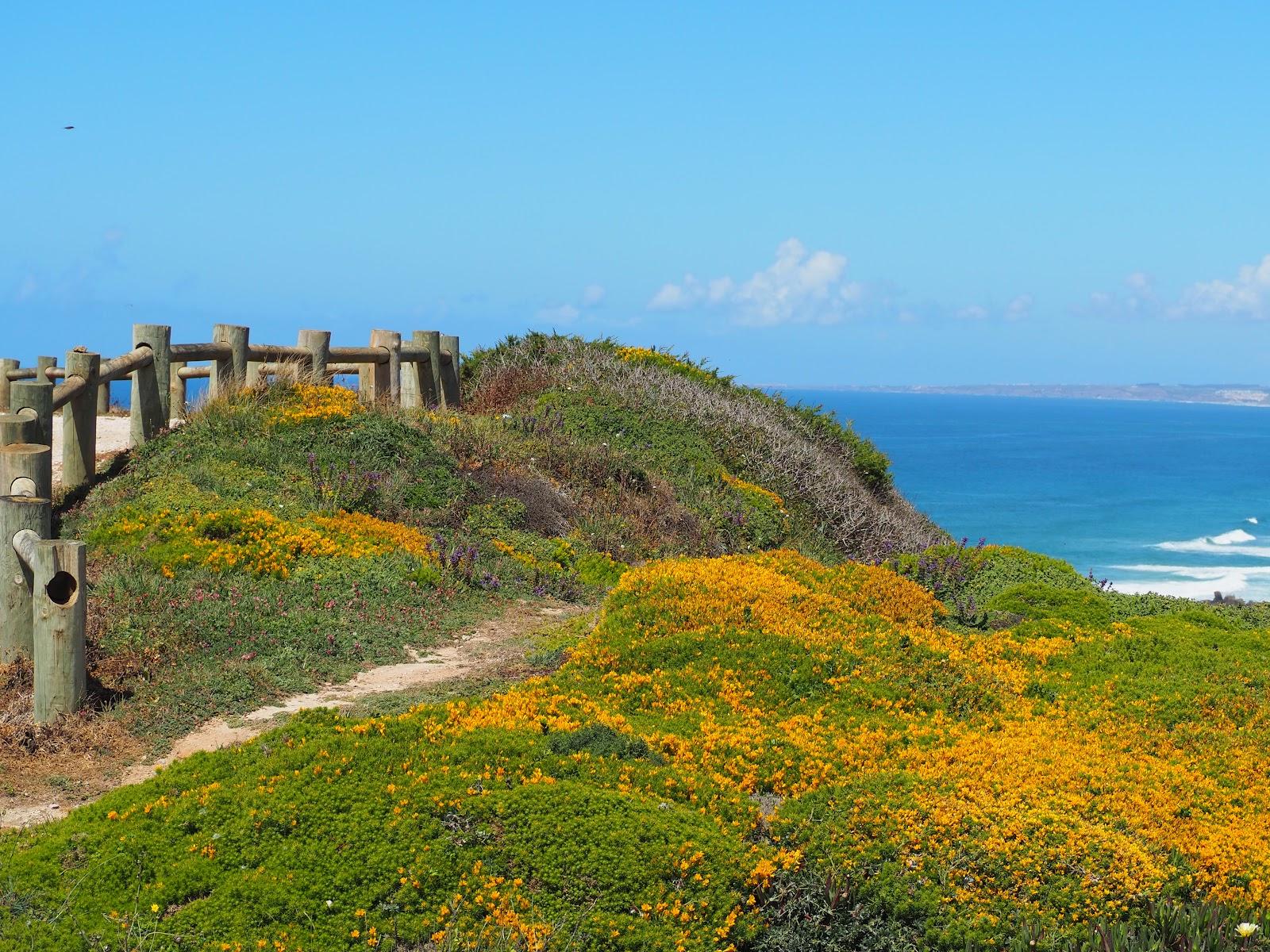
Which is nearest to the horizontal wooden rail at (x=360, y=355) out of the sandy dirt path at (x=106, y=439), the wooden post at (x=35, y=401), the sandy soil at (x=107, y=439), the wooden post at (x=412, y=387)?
the wooden post at (x=412, y=387)

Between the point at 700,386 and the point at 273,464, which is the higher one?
the point at 700,386

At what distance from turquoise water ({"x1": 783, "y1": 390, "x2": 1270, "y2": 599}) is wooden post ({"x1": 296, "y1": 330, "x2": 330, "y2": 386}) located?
49.6 ft

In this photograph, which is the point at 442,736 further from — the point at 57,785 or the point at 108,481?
the point at 108,481

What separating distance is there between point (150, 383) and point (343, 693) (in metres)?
7.29

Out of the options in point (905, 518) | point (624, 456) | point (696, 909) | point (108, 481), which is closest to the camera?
point (696, 909)

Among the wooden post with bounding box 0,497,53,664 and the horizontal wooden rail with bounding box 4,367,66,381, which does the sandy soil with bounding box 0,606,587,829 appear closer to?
the wooden post with bounding box 0,497,53,664

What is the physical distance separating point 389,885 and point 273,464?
943 cm

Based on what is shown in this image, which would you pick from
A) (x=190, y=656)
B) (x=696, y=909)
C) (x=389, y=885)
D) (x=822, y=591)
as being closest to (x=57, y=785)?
(x=190, y=656)

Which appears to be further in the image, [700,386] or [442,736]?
[700,386]

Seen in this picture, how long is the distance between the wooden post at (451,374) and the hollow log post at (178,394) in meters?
4.30

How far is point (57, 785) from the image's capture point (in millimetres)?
7562

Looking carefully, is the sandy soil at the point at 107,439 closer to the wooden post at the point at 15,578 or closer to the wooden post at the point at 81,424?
the wooden post at the point at 81,424

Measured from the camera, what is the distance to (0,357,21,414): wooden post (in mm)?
18953

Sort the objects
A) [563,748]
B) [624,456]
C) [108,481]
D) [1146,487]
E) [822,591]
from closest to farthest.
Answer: [563,748], [822,591], [108,481], [624,456], [1146,487]
